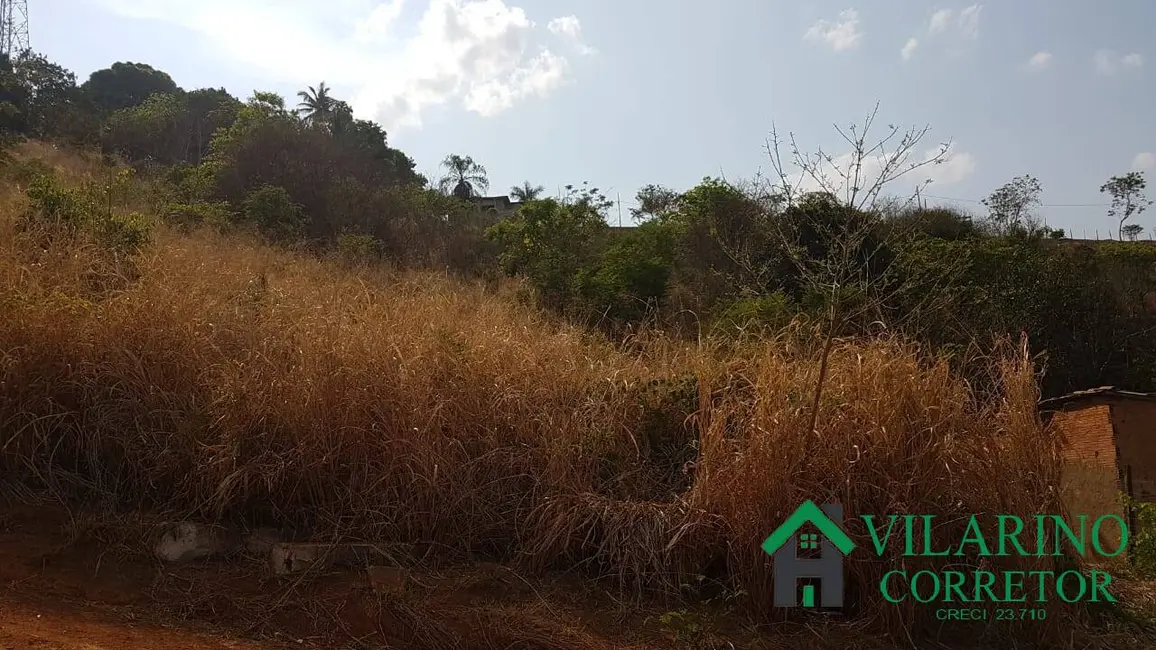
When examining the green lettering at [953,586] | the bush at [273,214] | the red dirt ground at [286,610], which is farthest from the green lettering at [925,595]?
the bush at [273,214]

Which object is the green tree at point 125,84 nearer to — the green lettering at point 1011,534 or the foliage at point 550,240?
the foliage at point 550,240

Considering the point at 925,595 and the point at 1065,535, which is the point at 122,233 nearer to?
the point at 925,595

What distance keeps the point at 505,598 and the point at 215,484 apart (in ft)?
6.15

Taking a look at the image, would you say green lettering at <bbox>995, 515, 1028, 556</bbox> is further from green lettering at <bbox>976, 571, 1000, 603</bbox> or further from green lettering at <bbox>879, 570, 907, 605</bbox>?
green lettering at <bbox>879, 570, 907, 605</bbox>

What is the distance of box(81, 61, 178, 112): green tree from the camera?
29.2 m

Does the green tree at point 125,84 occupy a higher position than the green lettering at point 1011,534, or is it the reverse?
the green tree at point 125,84

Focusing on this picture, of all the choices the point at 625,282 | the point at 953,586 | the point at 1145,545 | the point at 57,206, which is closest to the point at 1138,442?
the point at 1145,545

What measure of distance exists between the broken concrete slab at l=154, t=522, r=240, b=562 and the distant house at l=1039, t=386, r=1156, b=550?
6098mm

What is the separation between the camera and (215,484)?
411 cm

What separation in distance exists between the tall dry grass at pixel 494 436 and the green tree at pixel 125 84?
29.9 m

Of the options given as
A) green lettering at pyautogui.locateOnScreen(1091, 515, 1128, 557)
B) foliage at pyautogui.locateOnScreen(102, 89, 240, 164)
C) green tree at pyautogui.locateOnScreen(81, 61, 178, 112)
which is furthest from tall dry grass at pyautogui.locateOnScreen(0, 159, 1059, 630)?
green tree at pyautogui.locateOnScreen(81, 61, 178, 112)

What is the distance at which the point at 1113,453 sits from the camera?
6.05m

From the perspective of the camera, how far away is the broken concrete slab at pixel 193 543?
3.92m

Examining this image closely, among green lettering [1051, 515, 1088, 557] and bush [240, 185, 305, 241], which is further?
bush [240, 185, 305, 241]
